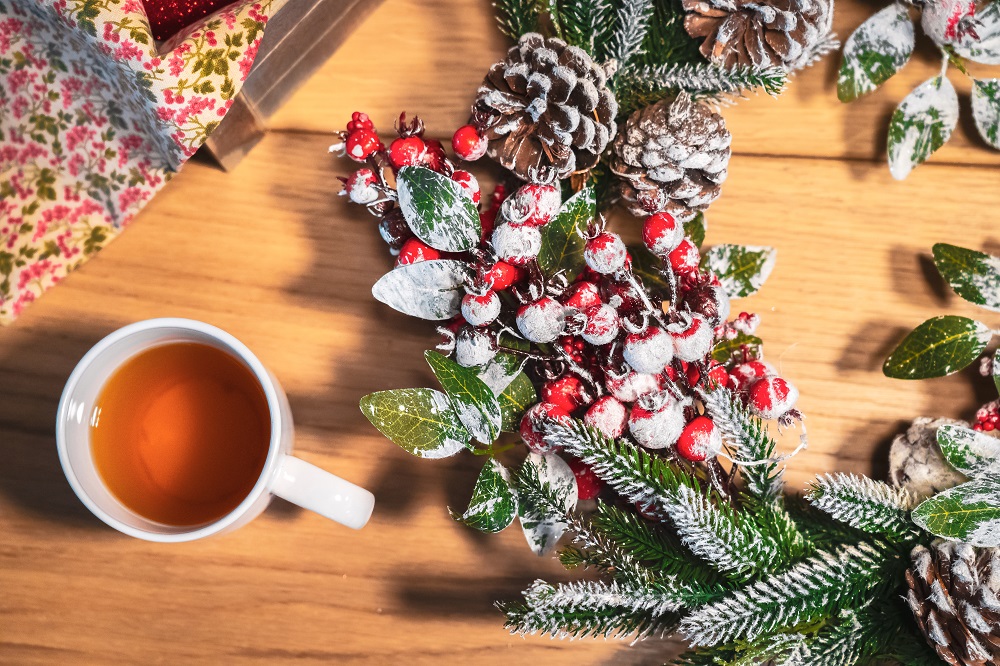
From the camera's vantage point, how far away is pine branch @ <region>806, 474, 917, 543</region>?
24.1 inches

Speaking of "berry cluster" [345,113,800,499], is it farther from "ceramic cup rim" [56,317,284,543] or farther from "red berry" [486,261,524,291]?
"ceramic cup rim" [56,317,284,543]

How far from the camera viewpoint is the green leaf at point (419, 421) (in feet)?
2.01

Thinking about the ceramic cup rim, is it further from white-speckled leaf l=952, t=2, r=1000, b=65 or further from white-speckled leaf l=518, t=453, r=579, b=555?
white-speckled leaf l=952, t=2, r=1000, b=65

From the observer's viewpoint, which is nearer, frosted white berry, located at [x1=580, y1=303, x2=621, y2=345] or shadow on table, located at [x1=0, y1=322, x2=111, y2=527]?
frosted white berry, located at [x1=580, y1=303, x2=621, y2=345]

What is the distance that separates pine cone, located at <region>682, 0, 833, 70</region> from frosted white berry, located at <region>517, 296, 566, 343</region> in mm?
278

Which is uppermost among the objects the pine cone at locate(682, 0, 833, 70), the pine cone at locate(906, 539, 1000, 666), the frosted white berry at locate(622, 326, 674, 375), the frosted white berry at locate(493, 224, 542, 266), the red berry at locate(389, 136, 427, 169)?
the pine cone at locate(682, 0, 833, 70)

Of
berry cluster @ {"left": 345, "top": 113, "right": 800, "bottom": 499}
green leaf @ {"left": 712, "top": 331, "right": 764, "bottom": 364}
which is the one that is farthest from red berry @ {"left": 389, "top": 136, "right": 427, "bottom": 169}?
green leaf @ {"left": 712, "top": 331, "right": 764, "bottom": 364}

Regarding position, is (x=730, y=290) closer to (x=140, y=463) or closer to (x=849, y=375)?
(x=849, y=375)

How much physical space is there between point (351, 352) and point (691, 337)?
326 mm

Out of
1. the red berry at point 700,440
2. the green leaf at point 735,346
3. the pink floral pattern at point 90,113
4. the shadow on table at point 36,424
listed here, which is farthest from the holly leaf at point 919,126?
the shadow on table at point 36,424

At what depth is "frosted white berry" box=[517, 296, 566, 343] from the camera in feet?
1.89

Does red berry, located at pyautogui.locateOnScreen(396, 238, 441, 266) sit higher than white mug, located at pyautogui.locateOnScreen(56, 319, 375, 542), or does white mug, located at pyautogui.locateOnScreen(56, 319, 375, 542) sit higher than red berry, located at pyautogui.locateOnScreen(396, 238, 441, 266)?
red berry, located at pyautogui.locateOnScreen(396, 238, 441, 266)

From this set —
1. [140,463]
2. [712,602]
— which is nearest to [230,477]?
[140,463]

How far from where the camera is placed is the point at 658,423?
584mm
